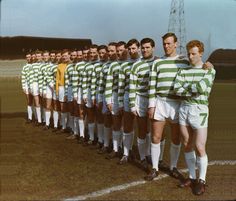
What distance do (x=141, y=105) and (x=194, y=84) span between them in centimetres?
156

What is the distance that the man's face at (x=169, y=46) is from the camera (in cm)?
580

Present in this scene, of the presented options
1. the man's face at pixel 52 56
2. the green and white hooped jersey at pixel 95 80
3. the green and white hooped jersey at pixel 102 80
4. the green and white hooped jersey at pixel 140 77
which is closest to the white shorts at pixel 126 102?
the green and white hooped jersey at pixel 140 77

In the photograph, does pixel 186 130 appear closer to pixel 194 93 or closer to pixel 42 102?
pixel 194 93

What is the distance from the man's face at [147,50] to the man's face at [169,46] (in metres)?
0.60

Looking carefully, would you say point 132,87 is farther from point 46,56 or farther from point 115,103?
point 46,56

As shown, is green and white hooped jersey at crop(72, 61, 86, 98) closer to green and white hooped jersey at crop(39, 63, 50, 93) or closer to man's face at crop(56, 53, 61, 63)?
man's face at crop(56, 53, 61, 63)

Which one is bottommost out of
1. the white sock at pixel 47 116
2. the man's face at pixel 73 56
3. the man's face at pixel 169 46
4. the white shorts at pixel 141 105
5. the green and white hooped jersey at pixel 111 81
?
the white sock at pixel 47 116

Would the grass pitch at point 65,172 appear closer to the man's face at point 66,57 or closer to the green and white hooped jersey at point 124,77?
the green and white hooped jersey at point 124,77

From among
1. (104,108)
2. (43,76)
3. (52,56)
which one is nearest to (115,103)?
(104,108)

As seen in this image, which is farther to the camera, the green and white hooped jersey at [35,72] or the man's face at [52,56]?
the green and white hooped jersey at [35,72]

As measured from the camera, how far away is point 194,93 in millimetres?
5375

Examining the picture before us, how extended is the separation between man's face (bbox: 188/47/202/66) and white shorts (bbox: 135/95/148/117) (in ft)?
4.78

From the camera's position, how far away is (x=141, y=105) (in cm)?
675

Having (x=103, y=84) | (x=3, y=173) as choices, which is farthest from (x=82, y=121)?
(x=3, y=173)
